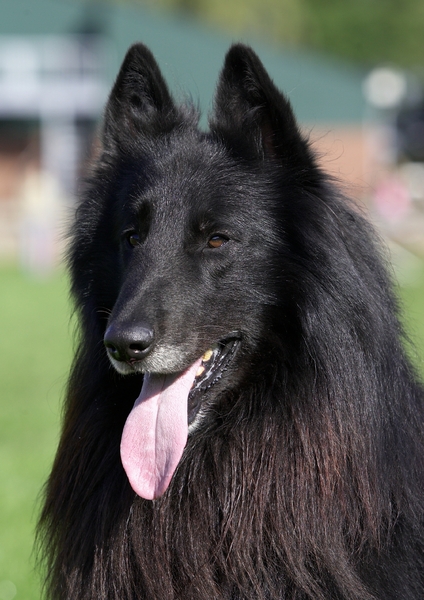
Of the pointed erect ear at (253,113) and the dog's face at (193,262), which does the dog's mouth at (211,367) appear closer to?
the dog's face at (193,262)

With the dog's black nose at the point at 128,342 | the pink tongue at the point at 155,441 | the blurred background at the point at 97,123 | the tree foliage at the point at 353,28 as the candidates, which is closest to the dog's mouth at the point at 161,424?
the pink tongue at the point at 155,441

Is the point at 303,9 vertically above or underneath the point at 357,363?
above

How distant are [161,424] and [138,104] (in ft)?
4.75

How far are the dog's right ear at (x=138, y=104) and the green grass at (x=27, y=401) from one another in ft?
3.22

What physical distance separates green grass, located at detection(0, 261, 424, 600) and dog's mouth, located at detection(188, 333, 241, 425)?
0.78 metres

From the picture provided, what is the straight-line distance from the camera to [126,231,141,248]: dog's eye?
3.23 metres

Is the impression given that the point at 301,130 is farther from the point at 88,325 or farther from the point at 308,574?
the point at 308,574

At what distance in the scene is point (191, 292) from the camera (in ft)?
10.0

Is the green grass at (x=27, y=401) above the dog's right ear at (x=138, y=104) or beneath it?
beneath

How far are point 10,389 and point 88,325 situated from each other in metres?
6.26

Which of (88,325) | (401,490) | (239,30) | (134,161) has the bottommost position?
(401,490)

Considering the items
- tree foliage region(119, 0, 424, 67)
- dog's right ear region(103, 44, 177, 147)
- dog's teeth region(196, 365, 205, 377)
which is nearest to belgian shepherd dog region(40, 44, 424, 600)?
dog's teeth region(196, 365, 205, 377)

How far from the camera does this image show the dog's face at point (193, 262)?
9.73 ft

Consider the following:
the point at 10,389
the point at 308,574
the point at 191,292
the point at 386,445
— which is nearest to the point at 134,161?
the point at 191,292
